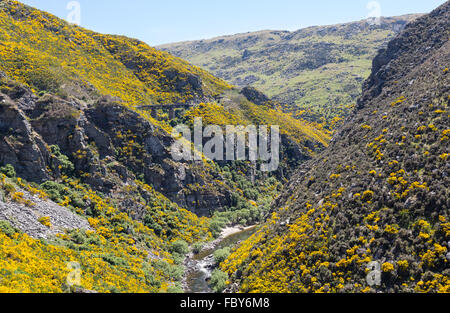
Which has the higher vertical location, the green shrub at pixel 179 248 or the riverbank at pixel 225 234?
the green shrub at pixel 179 248

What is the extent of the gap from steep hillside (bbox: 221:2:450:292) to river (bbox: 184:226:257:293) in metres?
4.76

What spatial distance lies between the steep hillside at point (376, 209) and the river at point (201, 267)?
4758 millimetres

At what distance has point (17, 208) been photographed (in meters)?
40.7

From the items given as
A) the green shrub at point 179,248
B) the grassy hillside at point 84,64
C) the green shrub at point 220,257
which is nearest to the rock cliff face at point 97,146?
the grassy hillside at point 84,64

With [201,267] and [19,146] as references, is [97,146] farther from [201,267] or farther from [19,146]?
[201,267]

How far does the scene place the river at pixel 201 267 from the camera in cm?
5113

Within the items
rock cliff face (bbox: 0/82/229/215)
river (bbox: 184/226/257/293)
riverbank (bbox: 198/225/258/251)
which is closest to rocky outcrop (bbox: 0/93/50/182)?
rock cliff face (bbox: 0/82/229/215)

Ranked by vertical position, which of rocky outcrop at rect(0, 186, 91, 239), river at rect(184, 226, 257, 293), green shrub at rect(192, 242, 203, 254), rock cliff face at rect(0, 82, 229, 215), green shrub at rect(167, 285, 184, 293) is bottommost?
river at rect(184, 226, 257, 293)

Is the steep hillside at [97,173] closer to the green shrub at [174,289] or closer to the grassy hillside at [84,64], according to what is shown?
the green shrub at [174,289]

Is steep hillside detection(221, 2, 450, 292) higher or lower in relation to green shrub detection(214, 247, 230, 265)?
higher

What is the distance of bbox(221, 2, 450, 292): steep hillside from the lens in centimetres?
3039

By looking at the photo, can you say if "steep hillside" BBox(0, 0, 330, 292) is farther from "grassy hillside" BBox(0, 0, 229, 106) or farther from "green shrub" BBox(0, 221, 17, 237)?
"grassy hillside" BBox(0, 0, 229, 106)

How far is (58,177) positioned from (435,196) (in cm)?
5568

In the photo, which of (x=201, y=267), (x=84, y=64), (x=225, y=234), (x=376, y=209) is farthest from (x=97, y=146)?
(x=376, y=209)
